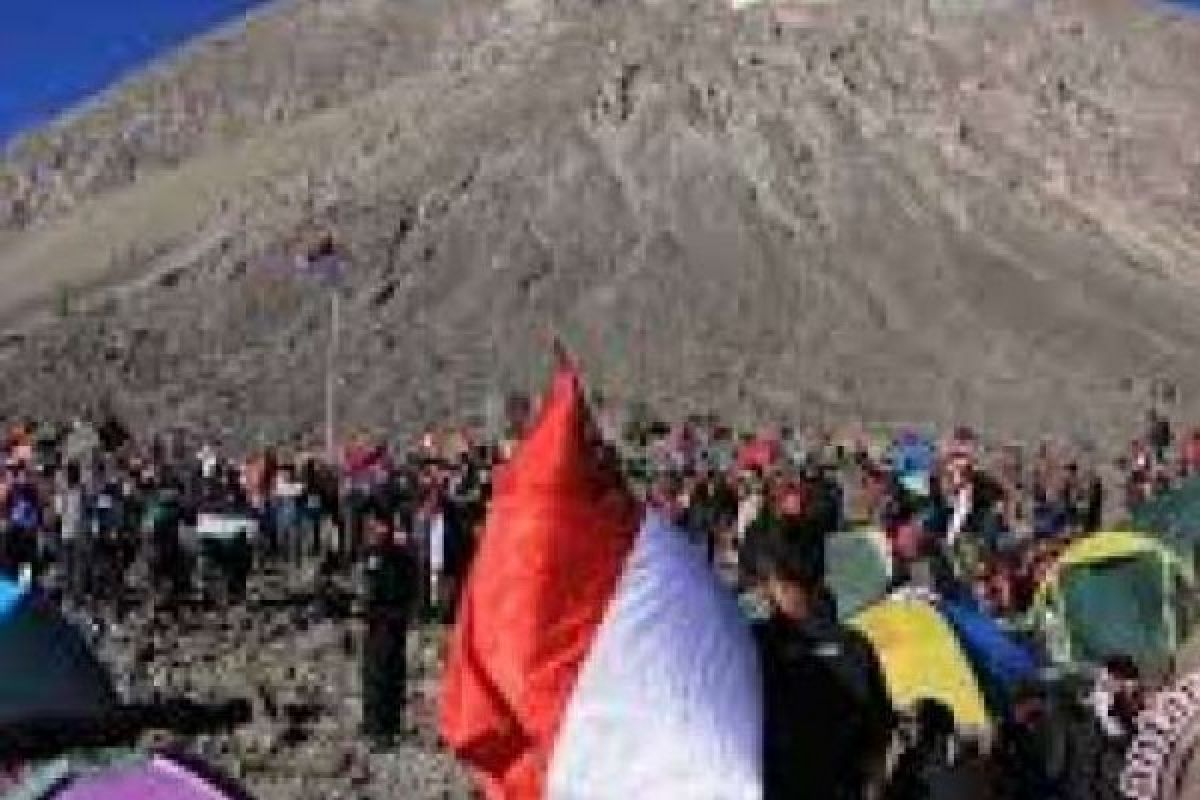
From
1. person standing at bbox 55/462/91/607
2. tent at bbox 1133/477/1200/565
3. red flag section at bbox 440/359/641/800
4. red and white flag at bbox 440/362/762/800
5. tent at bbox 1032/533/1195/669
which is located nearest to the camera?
red and white flag at bbox 440/362/762/800

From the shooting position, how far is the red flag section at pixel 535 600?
357 inches

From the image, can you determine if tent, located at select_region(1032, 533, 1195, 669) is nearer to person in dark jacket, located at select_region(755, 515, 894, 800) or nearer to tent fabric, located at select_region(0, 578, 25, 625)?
person in dark jacket, located at select_region(755, 515, 894, 800)

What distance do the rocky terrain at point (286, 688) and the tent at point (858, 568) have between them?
2.73m

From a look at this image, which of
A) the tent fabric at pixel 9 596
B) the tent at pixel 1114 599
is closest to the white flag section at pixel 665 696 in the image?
the tent fabric at pixel 9 596

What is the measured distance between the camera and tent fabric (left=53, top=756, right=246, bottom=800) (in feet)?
15.7

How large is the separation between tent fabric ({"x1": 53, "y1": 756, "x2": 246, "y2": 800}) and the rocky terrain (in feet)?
29.0

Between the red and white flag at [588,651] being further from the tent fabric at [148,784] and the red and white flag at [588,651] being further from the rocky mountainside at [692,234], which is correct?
the rocky mountainside at [692,234]

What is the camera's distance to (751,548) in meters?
10.6

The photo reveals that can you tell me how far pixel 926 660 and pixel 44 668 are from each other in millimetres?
9721

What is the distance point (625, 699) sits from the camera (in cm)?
859

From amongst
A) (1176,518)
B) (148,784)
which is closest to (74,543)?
(1176,518)

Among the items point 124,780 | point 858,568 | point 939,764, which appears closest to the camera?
point 124,780

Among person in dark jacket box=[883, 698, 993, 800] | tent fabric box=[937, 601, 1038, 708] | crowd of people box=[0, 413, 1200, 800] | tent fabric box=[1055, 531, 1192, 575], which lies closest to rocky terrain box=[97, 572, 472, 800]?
crowd of people box=[0, 413, 1200, 800]

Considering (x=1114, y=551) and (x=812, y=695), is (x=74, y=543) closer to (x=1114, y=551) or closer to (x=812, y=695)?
(x=1114, y=551)
